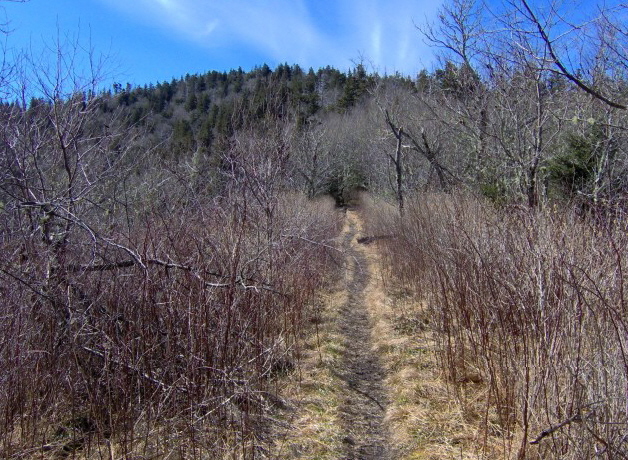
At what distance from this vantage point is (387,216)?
15.7m

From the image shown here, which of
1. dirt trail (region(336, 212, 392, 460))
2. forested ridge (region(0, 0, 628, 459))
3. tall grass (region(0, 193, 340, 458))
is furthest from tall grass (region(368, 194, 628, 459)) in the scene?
tall grass (region(0, 193, 340, 458))

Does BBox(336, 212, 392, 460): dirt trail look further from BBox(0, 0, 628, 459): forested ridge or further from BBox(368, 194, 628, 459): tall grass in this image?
BBox(368, 194, 628, 459): tall grass

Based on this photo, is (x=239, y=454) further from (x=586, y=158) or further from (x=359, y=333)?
(x=586, y=158)

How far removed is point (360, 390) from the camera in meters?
5.24

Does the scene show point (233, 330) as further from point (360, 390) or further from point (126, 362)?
point (360, 390)

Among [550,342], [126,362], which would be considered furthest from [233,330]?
[550,342]

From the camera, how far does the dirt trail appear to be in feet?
13.0

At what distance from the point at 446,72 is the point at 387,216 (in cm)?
527

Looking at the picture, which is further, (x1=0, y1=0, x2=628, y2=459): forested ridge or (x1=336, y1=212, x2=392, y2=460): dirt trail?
(x1=336, y1=212, x2=392, y2=460): dirt trail

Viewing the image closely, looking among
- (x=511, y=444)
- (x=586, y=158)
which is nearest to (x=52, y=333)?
(x=511, y=444)

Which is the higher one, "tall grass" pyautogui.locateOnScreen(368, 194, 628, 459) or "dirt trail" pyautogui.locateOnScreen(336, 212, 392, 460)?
"tall grass" pyautogui.locateOnScreen(368, 194, 628, 459)

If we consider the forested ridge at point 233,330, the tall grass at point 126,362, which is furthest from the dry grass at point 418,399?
the tall grass at point 126,362

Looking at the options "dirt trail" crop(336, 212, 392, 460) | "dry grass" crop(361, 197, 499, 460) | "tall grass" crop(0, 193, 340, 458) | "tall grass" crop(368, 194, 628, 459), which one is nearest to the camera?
"tall grass" crop(368, 194, 628, 459)

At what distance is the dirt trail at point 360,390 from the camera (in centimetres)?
395
